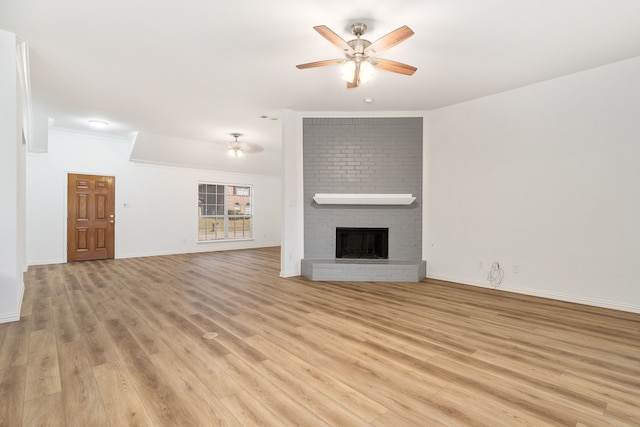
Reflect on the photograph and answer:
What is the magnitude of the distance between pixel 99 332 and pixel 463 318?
3.58 metres

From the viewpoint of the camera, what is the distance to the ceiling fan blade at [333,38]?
230 cm

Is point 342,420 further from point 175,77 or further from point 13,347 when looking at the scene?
point 175,77

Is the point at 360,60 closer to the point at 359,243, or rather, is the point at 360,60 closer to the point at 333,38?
the point at 333,38

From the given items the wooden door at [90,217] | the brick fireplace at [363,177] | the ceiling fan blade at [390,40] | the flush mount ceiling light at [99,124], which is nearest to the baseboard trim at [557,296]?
the brick fireplace at [363,177]

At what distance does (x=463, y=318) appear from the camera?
3127 millimetres

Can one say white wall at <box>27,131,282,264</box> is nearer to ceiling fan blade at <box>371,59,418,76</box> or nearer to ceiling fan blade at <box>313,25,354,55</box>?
ceiling fan blade at <box>313,25,354,55</box>

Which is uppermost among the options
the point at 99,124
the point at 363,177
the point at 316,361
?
the point at 99,124

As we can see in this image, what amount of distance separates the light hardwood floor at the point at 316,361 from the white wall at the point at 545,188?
491 millimetres

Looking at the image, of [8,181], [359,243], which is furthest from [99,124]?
[359,243]

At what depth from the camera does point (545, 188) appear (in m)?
3.94

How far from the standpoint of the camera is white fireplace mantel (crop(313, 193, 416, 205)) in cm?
493

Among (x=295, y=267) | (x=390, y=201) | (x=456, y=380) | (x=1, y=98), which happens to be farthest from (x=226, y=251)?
(x=456, y=380)

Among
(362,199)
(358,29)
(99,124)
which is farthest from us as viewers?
(99,124)

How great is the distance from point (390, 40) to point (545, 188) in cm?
303
